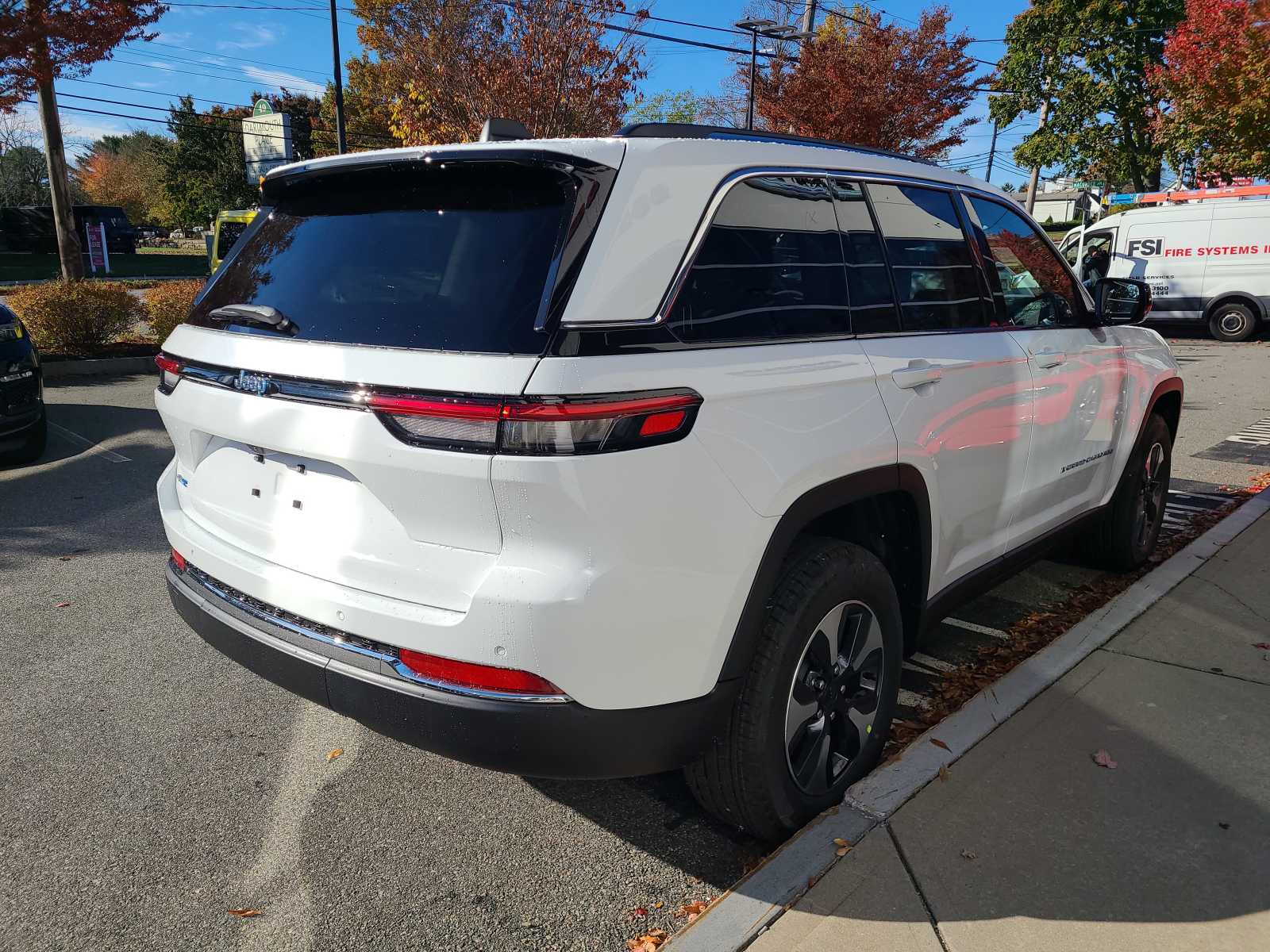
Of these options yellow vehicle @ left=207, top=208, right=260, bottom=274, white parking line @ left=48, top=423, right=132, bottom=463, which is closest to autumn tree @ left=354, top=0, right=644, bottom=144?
yellow vehicle @ left=207, top=208, right=260, bottom=274

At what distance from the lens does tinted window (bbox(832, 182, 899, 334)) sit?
9.25 ft

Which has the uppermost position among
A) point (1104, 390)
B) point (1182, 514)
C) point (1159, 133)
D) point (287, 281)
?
point (1159, 133)

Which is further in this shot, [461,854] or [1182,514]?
[1182,514]

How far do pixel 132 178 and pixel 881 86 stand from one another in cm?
6292

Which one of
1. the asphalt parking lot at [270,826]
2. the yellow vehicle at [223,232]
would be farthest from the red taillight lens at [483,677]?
the yellow vehicle at [223,232]

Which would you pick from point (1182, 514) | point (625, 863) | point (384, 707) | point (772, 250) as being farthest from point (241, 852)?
point (1182, 514)

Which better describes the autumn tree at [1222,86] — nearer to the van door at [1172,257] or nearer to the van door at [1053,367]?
the van door at [1172,257]

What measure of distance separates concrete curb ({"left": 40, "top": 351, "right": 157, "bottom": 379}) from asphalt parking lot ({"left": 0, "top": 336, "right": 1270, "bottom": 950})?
26.2 feet

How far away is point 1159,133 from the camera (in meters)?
24.4

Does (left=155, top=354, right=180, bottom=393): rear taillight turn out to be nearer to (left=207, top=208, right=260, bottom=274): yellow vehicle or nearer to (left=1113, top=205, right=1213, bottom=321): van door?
(left=207, top=208, right=260, bottom=274): yellow vehicle

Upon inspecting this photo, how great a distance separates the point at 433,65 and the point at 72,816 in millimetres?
16901

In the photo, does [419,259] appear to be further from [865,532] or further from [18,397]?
[18,397]

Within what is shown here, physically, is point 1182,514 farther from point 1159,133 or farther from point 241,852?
point 1159,133

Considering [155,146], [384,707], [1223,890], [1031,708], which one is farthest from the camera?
[155,146]
